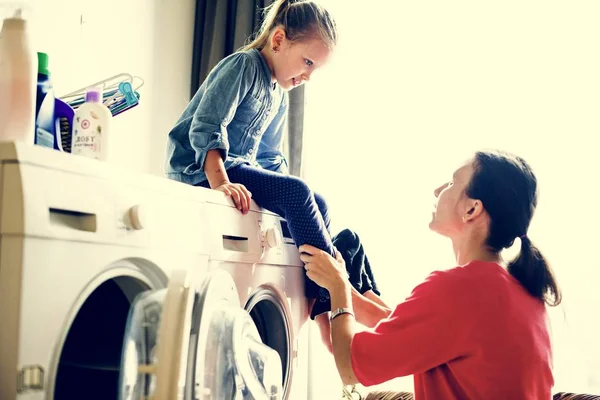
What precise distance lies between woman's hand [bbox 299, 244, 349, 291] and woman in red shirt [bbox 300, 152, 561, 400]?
109 millimetres

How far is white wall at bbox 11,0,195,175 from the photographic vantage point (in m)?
1.95

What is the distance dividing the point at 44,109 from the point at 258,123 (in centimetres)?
71

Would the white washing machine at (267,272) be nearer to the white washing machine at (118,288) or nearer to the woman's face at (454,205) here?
the white washing machine at (118,288)

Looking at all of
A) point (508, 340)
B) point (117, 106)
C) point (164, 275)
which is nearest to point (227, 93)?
point (117, 106)

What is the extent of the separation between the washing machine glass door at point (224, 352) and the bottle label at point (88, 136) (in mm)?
333

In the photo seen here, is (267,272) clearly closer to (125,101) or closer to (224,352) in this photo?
(224,352)

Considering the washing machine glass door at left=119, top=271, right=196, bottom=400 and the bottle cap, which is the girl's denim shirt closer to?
the bottle cap

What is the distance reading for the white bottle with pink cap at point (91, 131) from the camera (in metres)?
1.22

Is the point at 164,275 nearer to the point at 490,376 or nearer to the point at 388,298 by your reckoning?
the point at 490,376

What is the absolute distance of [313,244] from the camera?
1634 millimetres

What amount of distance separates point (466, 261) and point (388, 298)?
35.8 inches

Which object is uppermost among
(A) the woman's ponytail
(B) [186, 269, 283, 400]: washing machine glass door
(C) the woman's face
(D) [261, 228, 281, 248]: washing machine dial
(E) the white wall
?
(E) the white wall

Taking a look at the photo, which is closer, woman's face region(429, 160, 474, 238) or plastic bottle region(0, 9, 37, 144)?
plastic bottle region(0, 9, 37, 144)

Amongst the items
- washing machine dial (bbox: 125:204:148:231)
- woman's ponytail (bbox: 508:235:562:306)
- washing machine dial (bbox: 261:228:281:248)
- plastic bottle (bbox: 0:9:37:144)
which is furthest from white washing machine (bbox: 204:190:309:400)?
woman's ponytail (bbox: 508:235:562:306)
